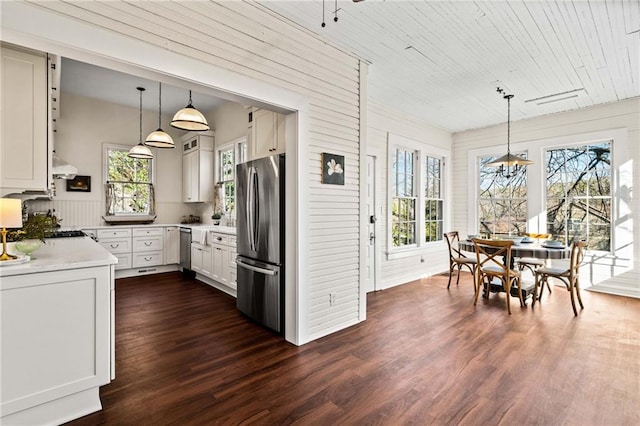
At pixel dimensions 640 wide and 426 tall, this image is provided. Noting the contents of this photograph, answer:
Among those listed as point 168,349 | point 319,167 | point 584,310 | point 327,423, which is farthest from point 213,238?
point 584,310

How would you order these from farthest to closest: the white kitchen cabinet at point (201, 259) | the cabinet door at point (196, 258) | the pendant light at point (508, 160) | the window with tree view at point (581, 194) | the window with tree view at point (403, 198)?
the window with tree view at point (403, 198), the cabinet door at point (196, 258), the white kitchen cabinet at point (201, 259), the window with tree view at point (581, 194), the pendant light at point (508, 160)

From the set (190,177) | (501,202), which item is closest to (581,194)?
(501,202)

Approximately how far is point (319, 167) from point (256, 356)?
1914 mm

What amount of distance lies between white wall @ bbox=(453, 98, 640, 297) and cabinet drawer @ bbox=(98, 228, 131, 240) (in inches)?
296

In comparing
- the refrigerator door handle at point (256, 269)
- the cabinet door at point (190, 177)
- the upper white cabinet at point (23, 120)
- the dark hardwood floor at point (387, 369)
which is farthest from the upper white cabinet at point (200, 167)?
the upper white cabinet at point (23, 120)

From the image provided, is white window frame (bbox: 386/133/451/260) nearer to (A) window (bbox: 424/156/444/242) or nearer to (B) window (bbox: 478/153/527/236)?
(A) window (bbox: 424/156/444/242)

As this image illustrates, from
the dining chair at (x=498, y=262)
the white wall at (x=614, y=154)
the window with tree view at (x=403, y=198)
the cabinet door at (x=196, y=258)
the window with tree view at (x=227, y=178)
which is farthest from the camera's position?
the window with tree view at (x=227, y=178)

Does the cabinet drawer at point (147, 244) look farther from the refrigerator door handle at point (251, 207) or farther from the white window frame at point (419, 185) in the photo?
the white window frame at point (419, 185)

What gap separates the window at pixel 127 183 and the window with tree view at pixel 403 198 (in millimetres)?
4963

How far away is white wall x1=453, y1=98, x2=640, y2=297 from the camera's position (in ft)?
15.7

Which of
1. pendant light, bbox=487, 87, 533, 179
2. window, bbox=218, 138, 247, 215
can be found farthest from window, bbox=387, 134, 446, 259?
window, bbox=218, 138, 247, 215

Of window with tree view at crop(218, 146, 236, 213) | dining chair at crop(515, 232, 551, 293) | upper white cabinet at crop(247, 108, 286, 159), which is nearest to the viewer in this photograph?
upper white cabinet at crop(247, 108, 286, 159)

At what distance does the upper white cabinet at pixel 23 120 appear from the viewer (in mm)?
2170

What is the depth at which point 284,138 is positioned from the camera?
333 centimetres
